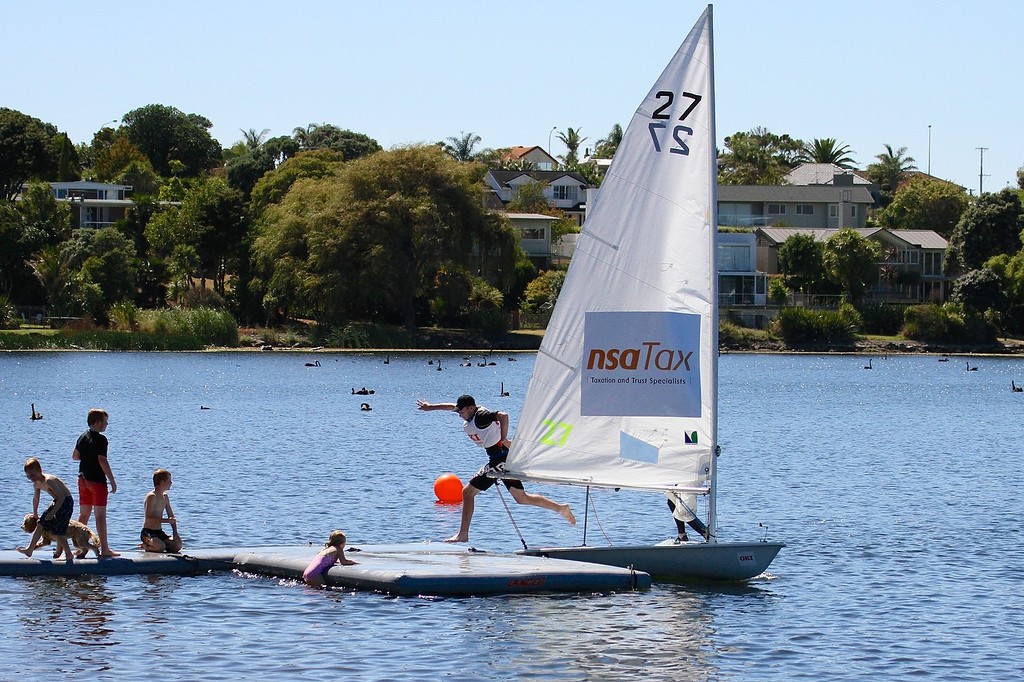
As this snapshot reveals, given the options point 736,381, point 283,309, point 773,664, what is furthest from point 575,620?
point 283,309

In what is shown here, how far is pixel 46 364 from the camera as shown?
88562 mm

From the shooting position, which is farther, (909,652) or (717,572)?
(717,572)

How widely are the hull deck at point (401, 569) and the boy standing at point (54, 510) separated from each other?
25 cm

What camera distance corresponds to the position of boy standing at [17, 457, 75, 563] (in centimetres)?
2034

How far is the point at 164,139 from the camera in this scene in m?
172

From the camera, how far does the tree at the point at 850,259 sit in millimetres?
119500

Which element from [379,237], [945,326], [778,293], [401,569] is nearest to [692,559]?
[401,569]

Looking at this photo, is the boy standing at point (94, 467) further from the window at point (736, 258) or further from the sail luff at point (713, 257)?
the window at point (736, 258)

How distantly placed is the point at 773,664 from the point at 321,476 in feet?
69.8

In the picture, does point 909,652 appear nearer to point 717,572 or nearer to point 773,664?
point 773,664

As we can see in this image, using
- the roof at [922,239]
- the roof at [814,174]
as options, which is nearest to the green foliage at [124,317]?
the roof at [922,239]

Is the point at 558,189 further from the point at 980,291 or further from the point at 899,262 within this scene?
the point at 980,291

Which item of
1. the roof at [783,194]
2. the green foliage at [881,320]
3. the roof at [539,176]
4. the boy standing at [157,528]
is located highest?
the roof at [539,176]

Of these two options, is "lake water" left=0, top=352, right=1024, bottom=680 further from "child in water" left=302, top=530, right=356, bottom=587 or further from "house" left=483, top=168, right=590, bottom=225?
"house" left=483, top=168, right=590, bottom=225
